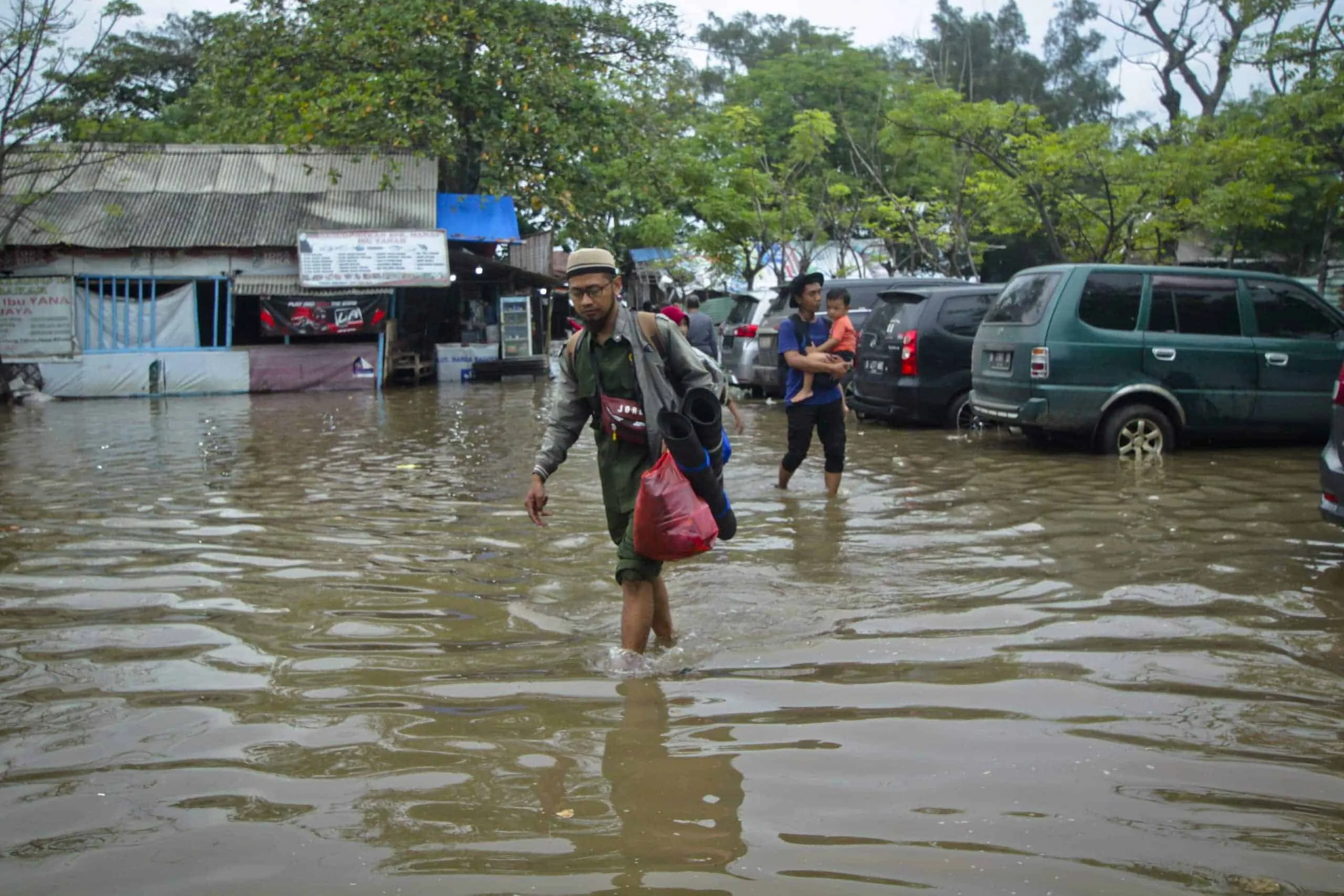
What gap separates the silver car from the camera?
18359mm

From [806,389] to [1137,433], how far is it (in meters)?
3.77

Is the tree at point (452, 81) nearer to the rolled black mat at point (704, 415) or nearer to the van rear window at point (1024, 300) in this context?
the van rear window at point (1024, 300)

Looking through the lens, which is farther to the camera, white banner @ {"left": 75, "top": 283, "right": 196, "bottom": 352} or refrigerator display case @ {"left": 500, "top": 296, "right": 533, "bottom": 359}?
refrigerator display case @ {"left": 500, "top": 296, "right": 533, "bottom": 359}

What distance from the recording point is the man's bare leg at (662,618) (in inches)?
200

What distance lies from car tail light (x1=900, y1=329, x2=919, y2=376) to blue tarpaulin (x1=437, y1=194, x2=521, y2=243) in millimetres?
14624

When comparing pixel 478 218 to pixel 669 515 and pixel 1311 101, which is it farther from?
pixel 669 515

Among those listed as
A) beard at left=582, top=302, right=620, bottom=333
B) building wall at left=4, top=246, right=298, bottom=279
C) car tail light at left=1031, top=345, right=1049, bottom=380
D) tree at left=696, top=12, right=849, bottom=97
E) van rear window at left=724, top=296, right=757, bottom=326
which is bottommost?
car tail light at left=1031, top=345, right=1049, bottom=380

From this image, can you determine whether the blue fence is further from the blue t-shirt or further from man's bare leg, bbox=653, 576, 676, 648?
man's bare leg, bbox=653, 576, 676, 648

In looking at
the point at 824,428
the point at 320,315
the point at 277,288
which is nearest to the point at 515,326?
the point at 320,315

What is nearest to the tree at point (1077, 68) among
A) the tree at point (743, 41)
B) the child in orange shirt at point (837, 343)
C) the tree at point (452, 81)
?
the tree at point (743, 41)

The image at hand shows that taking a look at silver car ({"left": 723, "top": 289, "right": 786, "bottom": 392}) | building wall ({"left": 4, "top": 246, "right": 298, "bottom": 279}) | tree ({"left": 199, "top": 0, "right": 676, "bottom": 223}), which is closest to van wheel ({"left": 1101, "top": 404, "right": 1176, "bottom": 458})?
silver car ({"left": 723, "top": 289, "right": 786, "bottom": 392})

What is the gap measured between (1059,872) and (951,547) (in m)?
4.25

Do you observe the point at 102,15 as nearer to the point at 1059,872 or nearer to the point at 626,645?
the point at 626,645

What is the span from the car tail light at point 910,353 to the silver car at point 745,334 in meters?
4.50
